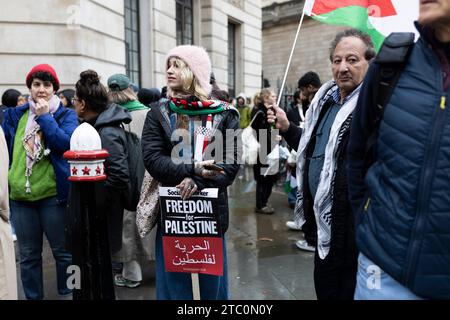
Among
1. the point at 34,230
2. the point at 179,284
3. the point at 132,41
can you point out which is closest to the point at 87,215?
the point at 179,284

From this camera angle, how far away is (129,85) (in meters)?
4.62

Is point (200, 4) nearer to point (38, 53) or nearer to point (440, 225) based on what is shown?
point (38, 53)

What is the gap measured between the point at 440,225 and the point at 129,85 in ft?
12.2

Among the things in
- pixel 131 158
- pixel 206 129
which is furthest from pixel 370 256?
pixel 131 158

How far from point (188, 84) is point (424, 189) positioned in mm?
1831

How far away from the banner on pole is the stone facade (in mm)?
25216

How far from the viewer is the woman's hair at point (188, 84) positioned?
2.96m

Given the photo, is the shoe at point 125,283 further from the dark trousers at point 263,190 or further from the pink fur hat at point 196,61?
the dark trousers at point 263,190

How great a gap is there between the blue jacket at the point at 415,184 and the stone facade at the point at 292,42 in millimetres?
26084

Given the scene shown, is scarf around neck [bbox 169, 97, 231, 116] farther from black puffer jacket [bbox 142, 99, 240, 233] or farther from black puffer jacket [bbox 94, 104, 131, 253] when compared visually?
black puffer jacket [bbox 94, 104, 131, 253]

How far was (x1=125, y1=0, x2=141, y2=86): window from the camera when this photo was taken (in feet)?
36.6

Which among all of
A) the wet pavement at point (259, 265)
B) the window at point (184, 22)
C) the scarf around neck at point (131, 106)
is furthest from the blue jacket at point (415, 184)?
the window at point (184, 22)

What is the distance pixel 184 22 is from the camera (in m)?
14.3

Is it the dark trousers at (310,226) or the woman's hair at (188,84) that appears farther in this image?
the woman's hair at (188,84)
